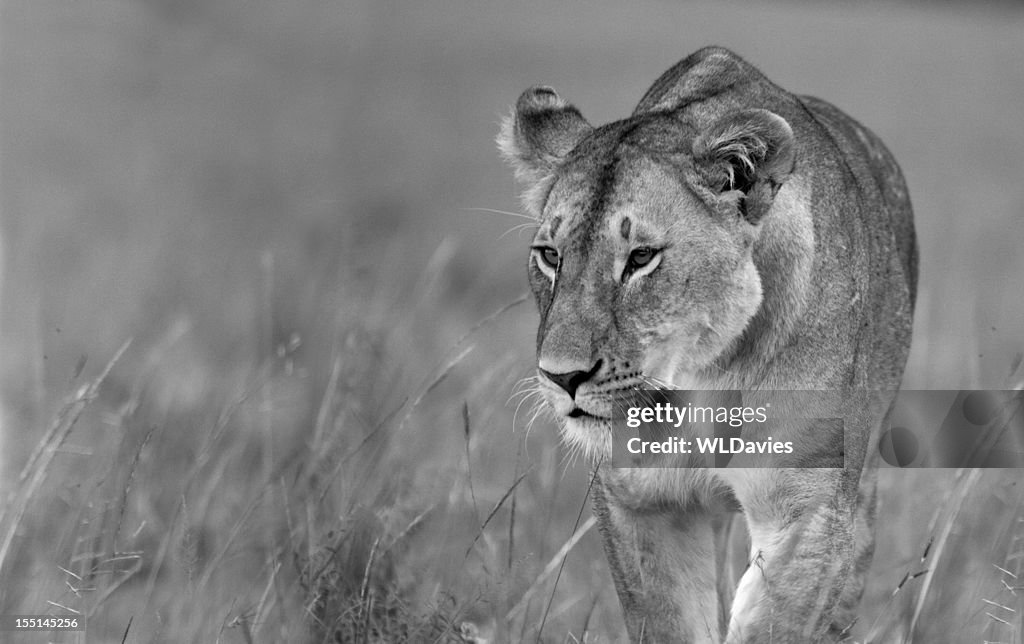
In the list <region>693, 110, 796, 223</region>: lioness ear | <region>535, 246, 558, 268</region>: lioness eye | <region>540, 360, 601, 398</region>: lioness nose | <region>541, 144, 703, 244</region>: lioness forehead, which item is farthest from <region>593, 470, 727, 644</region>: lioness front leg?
<region>693, 110, 796, 223</region>: lioness ear

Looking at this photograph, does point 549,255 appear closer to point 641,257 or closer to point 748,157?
point 641,257

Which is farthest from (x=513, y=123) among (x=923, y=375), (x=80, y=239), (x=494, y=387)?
(x=80, y=239)

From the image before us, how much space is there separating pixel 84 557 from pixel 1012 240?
22.7ft

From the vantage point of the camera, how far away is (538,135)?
4.46 meters

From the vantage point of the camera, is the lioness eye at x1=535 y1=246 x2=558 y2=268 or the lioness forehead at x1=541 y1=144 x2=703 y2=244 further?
the lioness eye at x1=535 y1=246 x2=558 y2=268

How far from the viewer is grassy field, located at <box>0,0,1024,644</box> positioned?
13.3ft

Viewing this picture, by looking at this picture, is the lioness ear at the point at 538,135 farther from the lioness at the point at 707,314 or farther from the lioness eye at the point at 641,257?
the lioness eye at the point at 641,257

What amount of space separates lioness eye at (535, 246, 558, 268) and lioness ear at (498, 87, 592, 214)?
16.6 inches

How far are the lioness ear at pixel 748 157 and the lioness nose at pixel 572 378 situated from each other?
0.66 m

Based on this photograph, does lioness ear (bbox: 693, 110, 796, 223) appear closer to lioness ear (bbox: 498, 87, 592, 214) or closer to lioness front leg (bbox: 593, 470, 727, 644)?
lioness ear (bbox: 498, 87, 592, 214)

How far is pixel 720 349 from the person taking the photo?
3822mm

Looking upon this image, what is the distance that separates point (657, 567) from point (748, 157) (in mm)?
1287

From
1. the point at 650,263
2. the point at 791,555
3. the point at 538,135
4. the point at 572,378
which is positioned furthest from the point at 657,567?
the point at 538,135

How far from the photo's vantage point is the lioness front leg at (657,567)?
4082mm
